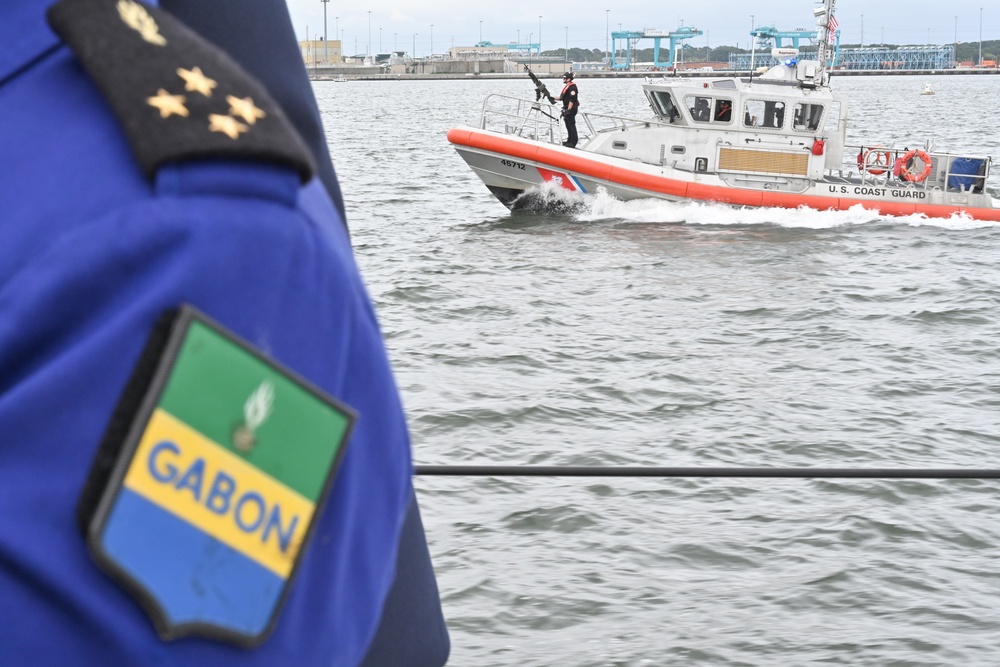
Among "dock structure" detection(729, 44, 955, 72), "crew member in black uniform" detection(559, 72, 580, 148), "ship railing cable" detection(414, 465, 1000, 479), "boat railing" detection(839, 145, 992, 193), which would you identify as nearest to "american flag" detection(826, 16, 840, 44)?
"boat railing" detection(839, 145, 992, 193)

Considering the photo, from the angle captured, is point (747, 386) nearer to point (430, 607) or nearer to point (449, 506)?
point (449, 506)

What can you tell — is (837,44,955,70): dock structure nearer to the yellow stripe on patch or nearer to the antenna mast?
the antenna mast

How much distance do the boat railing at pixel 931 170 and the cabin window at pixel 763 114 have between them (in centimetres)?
168

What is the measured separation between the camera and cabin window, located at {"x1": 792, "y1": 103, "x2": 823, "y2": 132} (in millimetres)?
17734

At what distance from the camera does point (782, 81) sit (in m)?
18.2

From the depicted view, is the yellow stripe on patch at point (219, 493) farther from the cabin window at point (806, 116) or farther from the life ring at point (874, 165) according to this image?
the life ring at point (874, 165)

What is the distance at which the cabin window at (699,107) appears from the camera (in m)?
17.7

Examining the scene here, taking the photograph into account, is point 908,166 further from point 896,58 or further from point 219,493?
point 896,58

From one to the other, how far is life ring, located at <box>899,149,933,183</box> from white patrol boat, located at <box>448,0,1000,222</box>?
0.02m

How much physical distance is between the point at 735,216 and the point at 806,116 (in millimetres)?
1713

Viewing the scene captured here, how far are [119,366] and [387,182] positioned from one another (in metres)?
28.0

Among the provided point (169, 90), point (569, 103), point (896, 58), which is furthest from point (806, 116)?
point (896, 58)

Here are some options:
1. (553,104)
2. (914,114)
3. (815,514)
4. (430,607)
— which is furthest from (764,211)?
(914,114)

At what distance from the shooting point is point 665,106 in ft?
59.0
